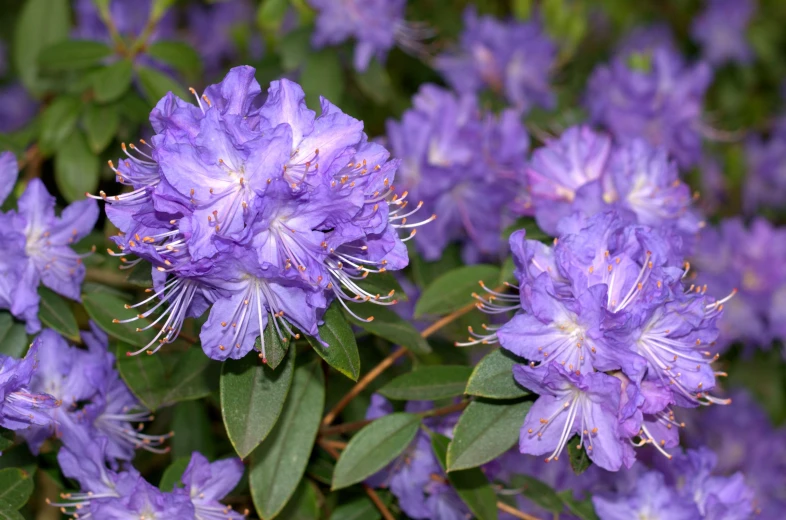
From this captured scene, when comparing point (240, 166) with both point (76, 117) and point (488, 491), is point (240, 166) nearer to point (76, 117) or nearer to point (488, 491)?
point (488, 491)

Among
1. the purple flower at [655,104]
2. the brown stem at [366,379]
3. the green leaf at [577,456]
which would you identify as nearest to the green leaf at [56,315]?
the brown stem at [366,379]

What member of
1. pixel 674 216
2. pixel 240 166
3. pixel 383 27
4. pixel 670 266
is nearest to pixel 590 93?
pixel 383 27

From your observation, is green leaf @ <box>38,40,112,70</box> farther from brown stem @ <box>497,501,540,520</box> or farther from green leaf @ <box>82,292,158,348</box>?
brown stem @ <box>497,501,540,520</box>

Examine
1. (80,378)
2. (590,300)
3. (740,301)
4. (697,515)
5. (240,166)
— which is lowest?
(740,301)

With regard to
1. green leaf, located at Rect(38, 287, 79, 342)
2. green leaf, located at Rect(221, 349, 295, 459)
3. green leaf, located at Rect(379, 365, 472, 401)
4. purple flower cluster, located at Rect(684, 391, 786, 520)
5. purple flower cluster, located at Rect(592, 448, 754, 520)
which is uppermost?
green leaf, located at Rect(221, 349, 295, 459)

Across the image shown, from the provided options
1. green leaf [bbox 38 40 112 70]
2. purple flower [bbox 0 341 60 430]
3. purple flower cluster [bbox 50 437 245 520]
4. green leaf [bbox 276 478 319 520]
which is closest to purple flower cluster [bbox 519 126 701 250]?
green leaf [bbox 276 478 319 520]

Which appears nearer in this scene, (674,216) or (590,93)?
(674,216)

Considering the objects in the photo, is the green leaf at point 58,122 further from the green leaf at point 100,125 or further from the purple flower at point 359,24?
the purple flower at point 359,24
